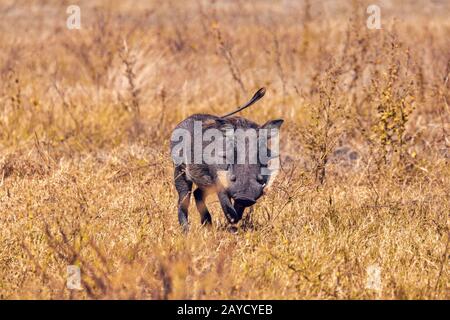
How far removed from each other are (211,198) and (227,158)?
1.85 metres

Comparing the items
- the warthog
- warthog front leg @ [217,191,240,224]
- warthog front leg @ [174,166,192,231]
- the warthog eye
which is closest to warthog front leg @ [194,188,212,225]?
the warthog

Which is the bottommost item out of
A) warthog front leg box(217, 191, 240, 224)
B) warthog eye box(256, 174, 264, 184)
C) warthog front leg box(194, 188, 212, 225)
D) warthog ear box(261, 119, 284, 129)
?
warthog front leg box(194, 188, 212, 225)

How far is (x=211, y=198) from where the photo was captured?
22.3ft

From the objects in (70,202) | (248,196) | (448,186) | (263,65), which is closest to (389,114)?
(448,186)

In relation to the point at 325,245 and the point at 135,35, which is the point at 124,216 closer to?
the point at 325,245

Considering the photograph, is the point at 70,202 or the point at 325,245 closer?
the point at 325,245

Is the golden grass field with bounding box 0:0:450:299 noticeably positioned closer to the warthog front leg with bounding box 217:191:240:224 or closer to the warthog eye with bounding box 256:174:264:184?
the warthog front leg with bounding box 217:191:240:224

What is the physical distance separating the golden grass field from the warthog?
0.20 meters

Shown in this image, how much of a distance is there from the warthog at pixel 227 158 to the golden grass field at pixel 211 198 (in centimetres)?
20

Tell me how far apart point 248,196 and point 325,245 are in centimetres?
68

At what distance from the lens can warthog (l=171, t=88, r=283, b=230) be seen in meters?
4.89

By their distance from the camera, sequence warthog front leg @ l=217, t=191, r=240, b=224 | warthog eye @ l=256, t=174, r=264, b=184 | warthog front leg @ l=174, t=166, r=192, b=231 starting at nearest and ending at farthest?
1. warthog eye @ l=256, t=174, r=264, b=184
2. warthog front leg @ l=217, t=191, r=240, b=224
3. warthog front leg @ l=174, t=166, r=192, b=231

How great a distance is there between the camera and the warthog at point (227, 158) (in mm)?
4887

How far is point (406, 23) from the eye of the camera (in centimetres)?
1667
